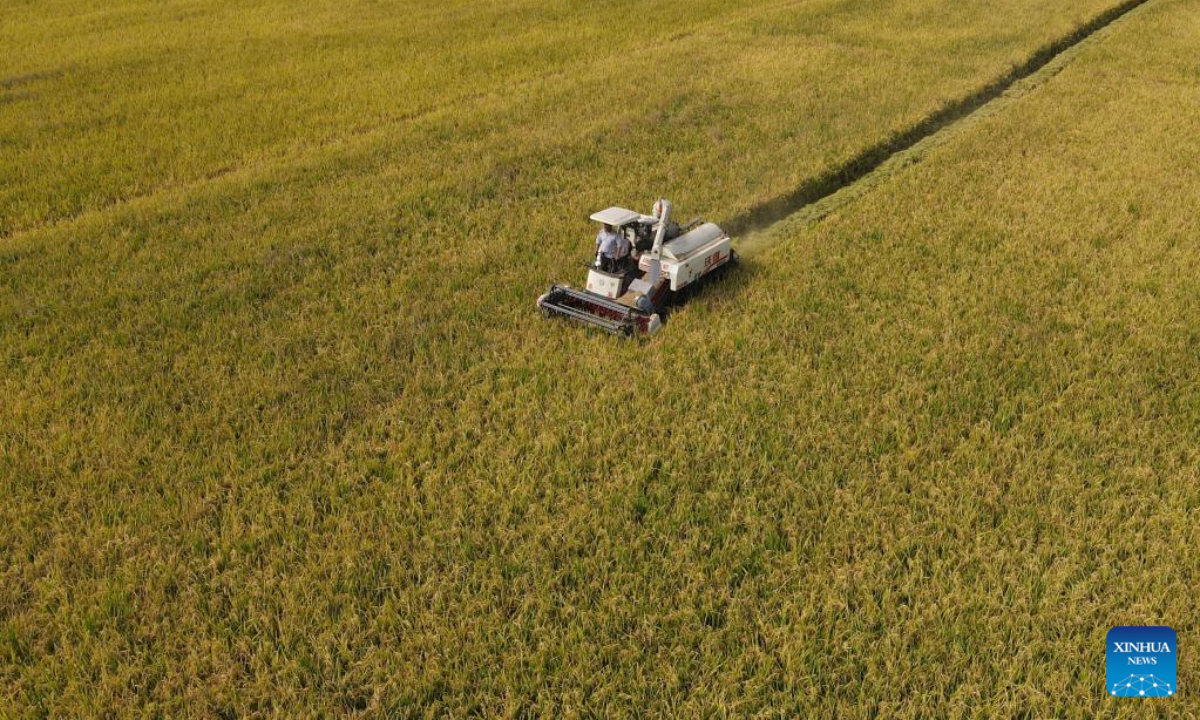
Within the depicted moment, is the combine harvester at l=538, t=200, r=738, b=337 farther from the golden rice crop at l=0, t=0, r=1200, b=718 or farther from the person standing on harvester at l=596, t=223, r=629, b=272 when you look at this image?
the golden rice crop at l=0, t=0, r=1200, b=718

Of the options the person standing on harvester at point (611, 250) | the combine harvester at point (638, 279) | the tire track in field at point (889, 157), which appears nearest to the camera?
the combine harvester at point (638, 279)

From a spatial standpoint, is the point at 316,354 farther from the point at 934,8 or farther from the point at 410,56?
the point at 934,8

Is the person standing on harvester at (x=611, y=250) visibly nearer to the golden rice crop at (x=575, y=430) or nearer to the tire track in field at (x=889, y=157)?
the golden rice crop at (x=575, y=430)

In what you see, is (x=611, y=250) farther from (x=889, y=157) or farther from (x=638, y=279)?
(x=889, y=157)

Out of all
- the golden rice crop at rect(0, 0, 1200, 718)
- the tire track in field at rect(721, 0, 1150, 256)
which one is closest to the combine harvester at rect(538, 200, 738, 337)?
the golden rice crop at rect(0, 0, 1200, 718)

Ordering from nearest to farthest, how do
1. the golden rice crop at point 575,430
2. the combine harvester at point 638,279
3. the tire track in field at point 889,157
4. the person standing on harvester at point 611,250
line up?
the golden rice crop at point 575,430, the combine harvester at point 638,279, the person standing on harvester at point 611,250, the tire track in field at point 889,157

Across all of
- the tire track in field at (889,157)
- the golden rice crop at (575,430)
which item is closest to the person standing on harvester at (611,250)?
the golden rice crop at (575,430)

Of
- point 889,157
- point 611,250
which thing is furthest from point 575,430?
point 889,157
